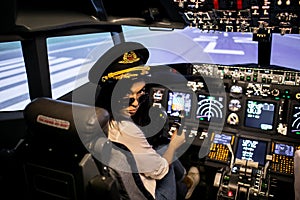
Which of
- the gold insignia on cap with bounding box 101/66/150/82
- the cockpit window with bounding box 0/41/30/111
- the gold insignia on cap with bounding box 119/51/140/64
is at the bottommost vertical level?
the cockpit window with bounding box 0/41/30/111

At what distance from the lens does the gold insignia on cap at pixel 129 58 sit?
1359 millimetres

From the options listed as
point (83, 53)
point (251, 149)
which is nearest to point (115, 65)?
point (251, 149)

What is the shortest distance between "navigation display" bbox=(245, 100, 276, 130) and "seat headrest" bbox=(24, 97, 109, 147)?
143 centimetres

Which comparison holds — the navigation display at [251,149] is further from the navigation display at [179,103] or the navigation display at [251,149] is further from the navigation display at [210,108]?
the navigation display at [179,103]

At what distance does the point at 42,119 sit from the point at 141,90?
23.0 inches

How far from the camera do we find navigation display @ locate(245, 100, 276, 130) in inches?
81.7

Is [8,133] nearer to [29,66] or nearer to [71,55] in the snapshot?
[29,66]

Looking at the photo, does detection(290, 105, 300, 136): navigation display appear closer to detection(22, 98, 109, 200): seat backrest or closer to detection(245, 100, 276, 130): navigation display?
detection(245, 100, 276, 130): navigation display

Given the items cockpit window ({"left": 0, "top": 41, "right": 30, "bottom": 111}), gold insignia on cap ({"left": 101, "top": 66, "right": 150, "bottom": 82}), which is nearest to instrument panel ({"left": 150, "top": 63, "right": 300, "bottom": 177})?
gold insignia on cap ({"left": 101, "top": 66, "right": 150, "bottom": 82})

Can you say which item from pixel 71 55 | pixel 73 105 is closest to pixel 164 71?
pixel 73 105

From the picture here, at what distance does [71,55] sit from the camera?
8.55 meters

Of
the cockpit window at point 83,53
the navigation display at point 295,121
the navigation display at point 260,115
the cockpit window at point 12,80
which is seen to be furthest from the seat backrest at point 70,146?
the cockpit window at point 12,80

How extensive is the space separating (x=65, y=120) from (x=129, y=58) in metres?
0.51

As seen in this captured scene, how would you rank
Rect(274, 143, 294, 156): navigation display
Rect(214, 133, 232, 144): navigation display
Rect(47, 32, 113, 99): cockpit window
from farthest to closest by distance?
Rect(47, 32, 113, 99): cockpit window → Rect(214, 133, 232, 144): navigation display → Rect(274, 143, 294, 156): navigation display
